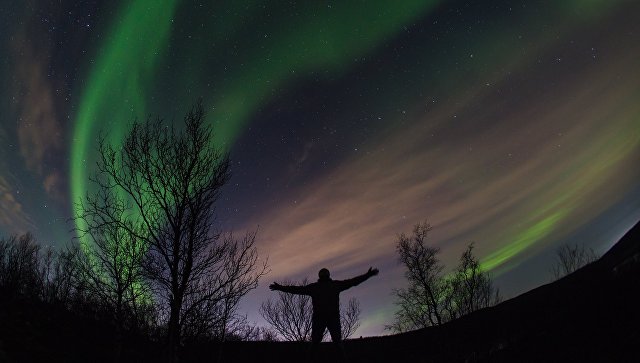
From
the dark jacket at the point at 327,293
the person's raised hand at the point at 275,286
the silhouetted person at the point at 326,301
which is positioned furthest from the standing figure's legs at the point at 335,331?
the person's raised hand at the point at 275,286

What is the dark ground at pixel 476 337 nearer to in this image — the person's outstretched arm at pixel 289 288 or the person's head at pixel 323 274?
the person's head at pixel 323 274

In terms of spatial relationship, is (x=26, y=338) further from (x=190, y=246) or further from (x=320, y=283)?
(x=320, y=283)

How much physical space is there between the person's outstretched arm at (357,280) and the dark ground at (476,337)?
3411 mm

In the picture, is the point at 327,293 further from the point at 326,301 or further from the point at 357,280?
the point at 357,280

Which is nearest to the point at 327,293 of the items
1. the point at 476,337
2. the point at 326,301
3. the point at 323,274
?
the point at 326,301

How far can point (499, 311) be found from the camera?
94.4 feet

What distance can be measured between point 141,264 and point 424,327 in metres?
27.7

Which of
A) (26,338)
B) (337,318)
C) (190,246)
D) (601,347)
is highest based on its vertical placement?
(26,338)

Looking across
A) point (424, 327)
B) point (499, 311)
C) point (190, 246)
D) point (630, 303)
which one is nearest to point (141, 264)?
point (190, 246)

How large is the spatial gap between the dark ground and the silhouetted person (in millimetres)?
3724

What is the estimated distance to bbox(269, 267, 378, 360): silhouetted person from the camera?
22.2 feet

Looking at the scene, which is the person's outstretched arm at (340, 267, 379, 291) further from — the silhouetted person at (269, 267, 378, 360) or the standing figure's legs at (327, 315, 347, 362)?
the standing figure's legs at (327, 315, 347, 362)

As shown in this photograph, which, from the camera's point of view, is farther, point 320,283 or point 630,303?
point 630,303

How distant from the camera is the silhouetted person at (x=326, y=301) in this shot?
676 centimetres
